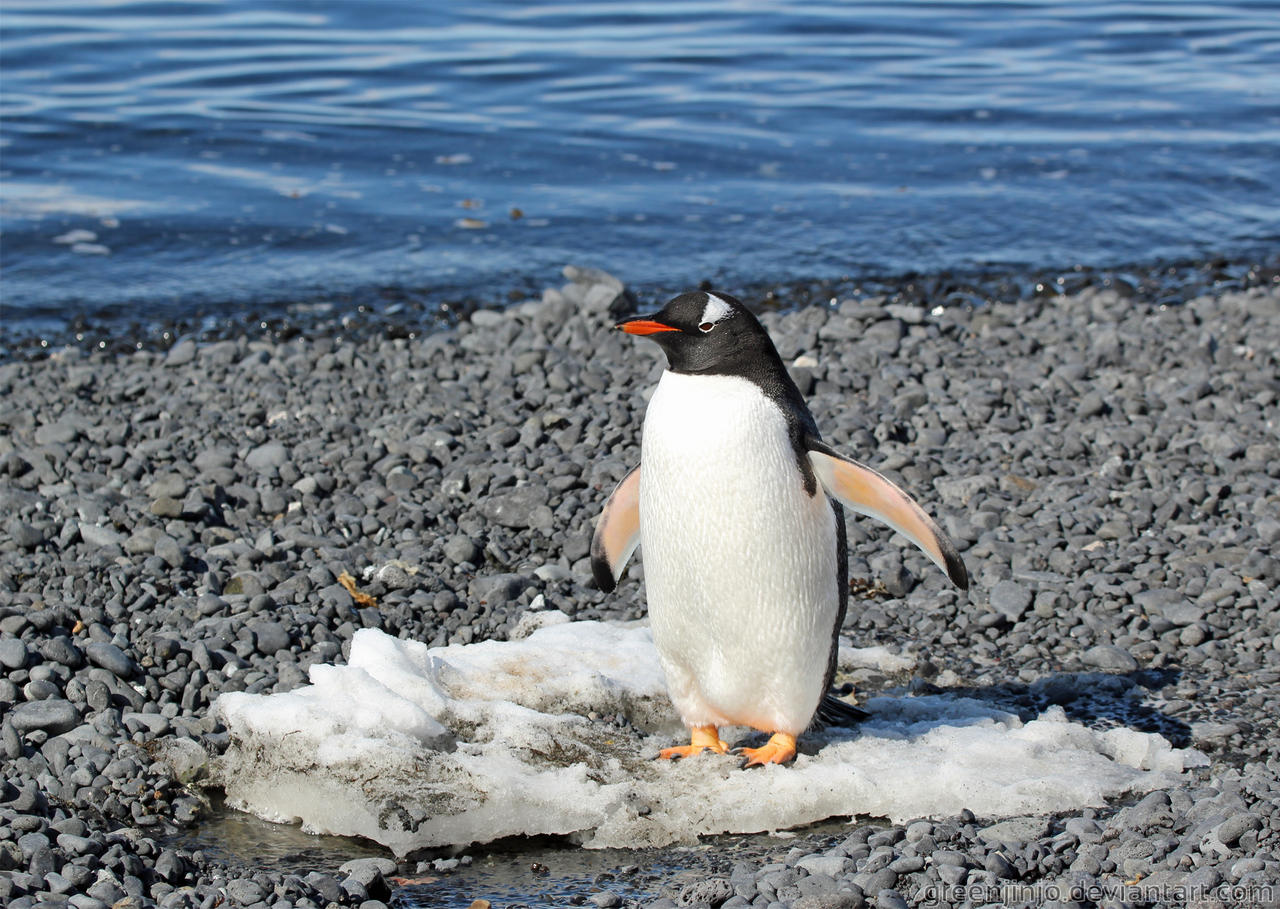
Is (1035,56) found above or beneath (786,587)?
above

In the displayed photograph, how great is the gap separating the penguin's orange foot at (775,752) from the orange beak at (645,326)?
1287mm

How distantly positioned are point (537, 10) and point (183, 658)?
18.7m

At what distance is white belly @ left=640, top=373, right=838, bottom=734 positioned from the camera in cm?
408

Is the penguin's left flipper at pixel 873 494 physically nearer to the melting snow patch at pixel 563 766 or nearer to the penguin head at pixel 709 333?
the penguin head at pixel 709 333

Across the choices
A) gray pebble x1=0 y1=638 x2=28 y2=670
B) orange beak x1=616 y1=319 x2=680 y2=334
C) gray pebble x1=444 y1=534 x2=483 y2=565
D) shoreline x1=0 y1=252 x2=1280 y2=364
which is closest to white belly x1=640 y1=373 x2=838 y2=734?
orange beak x1=616 y1=319 x2=680 y2=334

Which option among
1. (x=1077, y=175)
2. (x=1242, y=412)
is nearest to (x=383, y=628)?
(x=1242, y=412)

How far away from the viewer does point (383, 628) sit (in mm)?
5164

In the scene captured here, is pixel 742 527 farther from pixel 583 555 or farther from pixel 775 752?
pixel 583 555

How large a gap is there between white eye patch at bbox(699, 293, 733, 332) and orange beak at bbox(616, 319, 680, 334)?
9 cm

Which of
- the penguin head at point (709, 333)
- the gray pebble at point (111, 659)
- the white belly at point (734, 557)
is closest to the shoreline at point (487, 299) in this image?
the gray pebble at point (111, 659)

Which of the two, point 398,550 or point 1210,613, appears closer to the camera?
point 1210,613

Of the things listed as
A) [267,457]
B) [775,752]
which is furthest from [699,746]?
[267,457]

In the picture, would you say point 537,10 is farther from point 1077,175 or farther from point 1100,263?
point 1100,263

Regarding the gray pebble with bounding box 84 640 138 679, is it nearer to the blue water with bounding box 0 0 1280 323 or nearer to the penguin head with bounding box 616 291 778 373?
the penguin head with bounding box 616 291 778 373
